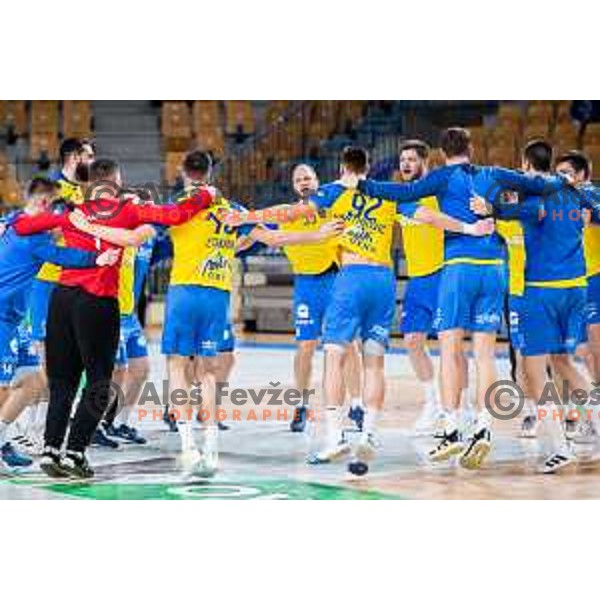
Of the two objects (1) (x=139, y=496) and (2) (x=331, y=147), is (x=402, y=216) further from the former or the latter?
(2) (x=331, y=147)

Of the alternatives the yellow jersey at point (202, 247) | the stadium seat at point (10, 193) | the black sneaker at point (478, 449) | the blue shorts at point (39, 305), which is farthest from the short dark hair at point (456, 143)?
the stadium seat at point (10, 193)

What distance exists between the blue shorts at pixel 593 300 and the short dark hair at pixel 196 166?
290 cm

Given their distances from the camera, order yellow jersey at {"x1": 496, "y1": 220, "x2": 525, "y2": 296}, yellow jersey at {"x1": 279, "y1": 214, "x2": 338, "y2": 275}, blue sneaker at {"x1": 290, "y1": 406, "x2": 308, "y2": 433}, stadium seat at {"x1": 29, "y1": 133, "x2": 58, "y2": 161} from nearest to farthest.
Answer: yellow jersey at {"x1": 496, "y1": 220, "x2": 525, "y2": 296} → yellow jersey at {"x1": 279, "y1": 214, "x2": 338, "y2": 275} → blue sneaker at {"x1": 290, "y1": 406, "x2": 308, "y2": 433} → stadium seat at {"x1": 29, "y1": 133, "x2": 58, "y2": 161}

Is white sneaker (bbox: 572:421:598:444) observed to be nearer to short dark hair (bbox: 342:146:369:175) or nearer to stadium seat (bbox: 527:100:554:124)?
short dark hair (bbox: 342:146:369:175)

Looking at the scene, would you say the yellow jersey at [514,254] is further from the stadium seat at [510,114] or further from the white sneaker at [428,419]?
the stadium seat at [510,114]

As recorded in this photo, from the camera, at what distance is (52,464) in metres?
7.35

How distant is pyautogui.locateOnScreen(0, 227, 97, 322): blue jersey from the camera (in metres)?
7.48

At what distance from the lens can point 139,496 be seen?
276 inches

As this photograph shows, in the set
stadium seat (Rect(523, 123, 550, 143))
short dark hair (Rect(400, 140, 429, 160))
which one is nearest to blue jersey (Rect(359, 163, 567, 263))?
short dark hair (Rect(400, 140, 429, 160))

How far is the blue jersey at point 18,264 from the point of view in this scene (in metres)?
7.48

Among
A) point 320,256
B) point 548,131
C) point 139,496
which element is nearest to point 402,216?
point 320,256

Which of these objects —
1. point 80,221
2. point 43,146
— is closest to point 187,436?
point 80,221

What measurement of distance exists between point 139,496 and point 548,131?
13.2 m
